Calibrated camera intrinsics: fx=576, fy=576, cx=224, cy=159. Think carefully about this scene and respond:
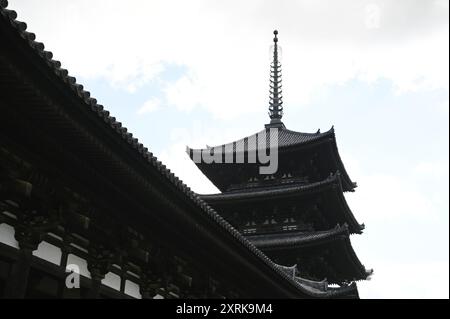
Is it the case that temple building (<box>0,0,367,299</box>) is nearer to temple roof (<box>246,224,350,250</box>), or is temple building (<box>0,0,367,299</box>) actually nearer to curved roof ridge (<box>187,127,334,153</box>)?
temple roof (<box>246,224,350,250</box>)

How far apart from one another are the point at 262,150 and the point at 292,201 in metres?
3.66

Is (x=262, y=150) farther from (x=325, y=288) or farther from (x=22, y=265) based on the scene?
(x=22, y=265)

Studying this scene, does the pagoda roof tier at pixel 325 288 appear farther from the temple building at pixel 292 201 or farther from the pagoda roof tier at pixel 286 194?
the pagoda roof tier at pixel 286 194

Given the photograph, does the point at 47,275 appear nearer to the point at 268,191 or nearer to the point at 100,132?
the point at 100,132

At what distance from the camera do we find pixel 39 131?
838 cm

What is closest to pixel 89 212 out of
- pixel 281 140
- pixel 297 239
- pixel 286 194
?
pixel 297 239

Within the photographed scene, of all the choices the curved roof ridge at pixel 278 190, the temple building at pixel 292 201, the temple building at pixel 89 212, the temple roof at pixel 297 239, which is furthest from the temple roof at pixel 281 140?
the temple building at pixel 89 212

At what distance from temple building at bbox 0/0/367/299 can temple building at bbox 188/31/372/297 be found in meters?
10.0

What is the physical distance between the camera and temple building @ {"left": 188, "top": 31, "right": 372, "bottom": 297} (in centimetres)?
2631

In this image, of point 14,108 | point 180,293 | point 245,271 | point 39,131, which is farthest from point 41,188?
point 245,271

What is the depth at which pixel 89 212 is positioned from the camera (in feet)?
33.0

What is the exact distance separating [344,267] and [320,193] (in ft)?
18.1

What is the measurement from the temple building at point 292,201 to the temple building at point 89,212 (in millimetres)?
10045

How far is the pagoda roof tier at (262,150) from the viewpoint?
28.9m
